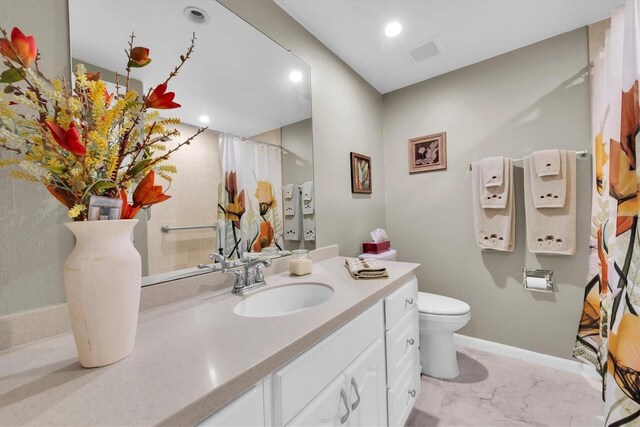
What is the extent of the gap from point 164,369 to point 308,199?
1178 mm

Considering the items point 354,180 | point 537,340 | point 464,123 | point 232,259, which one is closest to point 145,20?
point 232,259

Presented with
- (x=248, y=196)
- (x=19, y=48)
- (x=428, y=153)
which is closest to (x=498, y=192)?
(x=428, y=153)

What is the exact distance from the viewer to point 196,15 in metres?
1.06

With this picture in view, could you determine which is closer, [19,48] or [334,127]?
[19,48]

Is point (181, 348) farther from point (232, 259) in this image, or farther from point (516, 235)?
point (516, 235)

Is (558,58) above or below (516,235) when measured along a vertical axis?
above

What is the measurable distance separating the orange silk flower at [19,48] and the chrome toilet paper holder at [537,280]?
8.45 ft

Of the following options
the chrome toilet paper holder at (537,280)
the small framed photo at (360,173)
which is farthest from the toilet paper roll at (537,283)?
the small framed photo at (360,173)

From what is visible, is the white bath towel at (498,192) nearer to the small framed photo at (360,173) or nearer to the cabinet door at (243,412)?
the small framed photo at (360,173)

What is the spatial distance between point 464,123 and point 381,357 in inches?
76.2

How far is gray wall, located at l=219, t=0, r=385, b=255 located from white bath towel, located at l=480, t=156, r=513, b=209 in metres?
0.85

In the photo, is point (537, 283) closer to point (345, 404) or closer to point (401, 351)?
point (401, 351)

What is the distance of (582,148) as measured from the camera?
5.39ft

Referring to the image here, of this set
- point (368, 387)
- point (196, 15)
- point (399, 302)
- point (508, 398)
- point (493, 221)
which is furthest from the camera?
point (493, 221)
